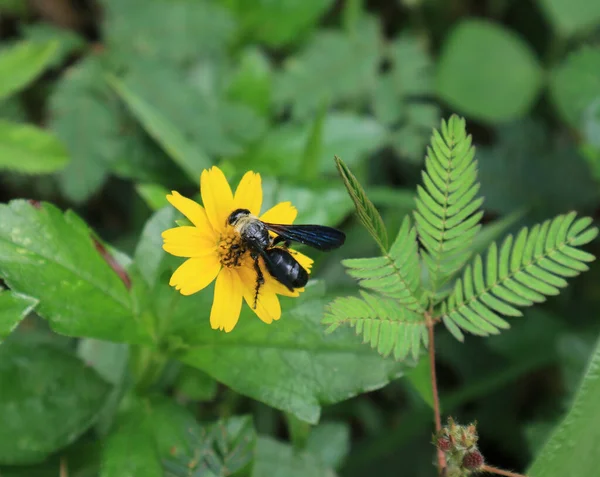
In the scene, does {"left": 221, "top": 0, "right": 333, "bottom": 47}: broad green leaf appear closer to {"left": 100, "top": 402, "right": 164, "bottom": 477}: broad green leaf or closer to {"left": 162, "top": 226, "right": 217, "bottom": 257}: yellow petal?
{"left": 162, "top": 226, "right": 217, "bottom": 257}: yellow petal

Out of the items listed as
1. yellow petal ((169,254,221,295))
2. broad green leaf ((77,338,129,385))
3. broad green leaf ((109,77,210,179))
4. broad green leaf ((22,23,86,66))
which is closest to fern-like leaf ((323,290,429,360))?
yellow petal ((169,254,221,295))

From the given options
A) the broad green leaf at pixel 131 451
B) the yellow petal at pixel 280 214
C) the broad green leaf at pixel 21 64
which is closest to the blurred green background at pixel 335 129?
the broad green leaf at pixel 21 64

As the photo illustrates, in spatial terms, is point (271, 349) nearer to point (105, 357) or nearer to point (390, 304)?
point (390, 304)

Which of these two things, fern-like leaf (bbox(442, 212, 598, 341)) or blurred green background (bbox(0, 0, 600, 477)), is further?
blurred green background (bbox(0, 0, 600, 477))

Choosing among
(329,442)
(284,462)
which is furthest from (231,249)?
(329,442)

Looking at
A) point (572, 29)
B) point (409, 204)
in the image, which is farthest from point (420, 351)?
point (572, 29)

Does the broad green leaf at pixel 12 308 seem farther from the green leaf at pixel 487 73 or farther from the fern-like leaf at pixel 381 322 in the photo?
the green leaf at pixel 487 73

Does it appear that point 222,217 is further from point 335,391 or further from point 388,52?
point 388,52

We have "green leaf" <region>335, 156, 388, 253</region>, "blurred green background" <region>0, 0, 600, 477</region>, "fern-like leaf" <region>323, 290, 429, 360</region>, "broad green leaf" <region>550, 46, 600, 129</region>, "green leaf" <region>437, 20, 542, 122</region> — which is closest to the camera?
"green leaf" <region>335, 156, 388, 253</region>
